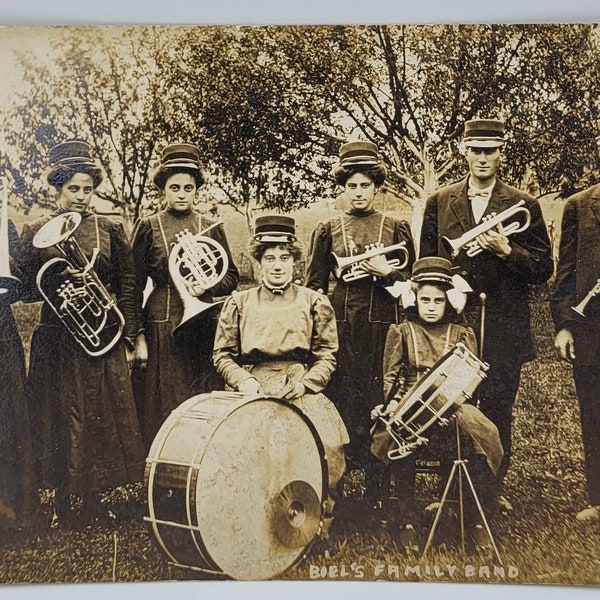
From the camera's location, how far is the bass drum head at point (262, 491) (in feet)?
15.8

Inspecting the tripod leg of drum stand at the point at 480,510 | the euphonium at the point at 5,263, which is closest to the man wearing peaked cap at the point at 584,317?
the tripod leg of drum stand at the point at 480,510

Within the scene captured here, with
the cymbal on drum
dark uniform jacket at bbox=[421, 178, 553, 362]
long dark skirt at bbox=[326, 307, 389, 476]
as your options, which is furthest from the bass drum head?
dark uniform jacket at bbox=[421, 178, 553, 362]

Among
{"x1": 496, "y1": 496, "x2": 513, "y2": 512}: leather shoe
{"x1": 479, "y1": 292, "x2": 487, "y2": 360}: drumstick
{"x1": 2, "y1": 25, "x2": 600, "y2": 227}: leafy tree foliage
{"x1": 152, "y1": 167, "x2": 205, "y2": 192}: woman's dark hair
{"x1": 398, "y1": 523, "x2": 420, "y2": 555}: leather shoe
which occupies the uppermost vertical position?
{"x1": 2, "y1": 25, "x2": 600, "y2": 227}: leafy tree foliage

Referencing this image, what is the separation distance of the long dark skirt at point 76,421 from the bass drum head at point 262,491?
22.4 inches

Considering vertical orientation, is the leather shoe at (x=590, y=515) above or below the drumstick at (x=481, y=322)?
below

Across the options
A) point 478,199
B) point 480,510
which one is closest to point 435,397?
point 480,510

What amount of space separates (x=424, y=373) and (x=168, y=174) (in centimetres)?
206

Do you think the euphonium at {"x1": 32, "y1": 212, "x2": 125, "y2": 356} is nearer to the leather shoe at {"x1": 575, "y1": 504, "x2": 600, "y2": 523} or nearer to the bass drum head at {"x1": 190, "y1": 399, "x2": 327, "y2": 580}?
the bass drum head at {"x1": 190, "y1": 399, "x2": 327, "y2": 580}

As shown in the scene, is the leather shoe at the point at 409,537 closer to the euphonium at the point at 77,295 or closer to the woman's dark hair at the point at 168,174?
the euphonium at the point at 77,295

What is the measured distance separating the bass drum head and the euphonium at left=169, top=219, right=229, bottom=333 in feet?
2.36

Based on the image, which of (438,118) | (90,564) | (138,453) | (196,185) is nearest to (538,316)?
(438,118)

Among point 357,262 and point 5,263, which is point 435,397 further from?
point 5,263

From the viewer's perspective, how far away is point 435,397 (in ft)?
16.4

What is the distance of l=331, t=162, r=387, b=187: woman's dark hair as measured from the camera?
199 inches
